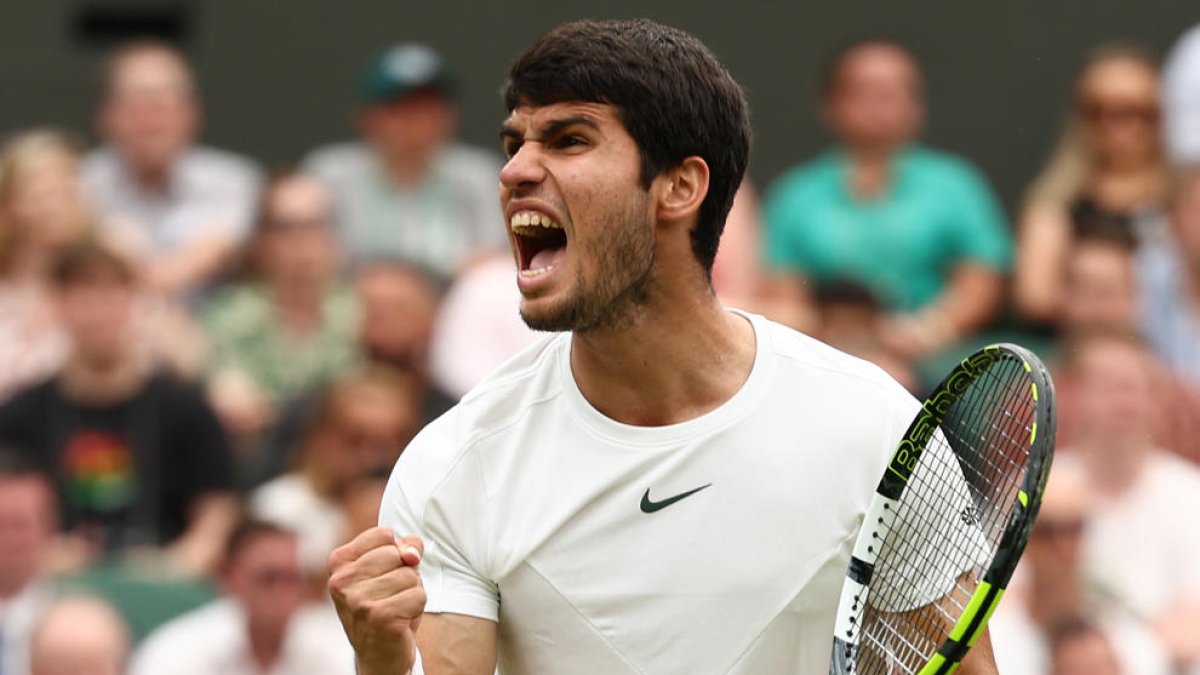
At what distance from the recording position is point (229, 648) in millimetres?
6902

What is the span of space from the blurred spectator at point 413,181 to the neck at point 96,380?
1063 mm

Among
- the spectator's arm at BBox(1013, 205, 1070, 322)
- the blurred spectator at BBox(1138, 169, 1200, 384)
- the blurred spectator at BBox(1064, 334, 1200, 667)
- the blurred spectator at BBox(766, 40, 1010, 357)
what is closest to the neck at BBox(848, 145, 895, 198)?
the blurred spectator at BBox(766, 40, 1010, 357)

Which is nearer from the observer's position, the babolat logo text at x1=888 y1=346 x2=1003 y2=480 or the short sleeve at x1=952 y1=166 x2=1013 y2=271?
the babolat logo text at x1=888 y1=346 x2=1003 y2=480

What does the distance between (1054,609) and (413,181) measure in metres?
2.86

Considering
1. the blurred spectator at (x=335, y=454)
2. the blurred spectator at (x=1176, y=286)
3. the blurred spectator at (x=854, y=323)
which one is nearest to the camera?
the blurred spectator at (x=335, y=454)

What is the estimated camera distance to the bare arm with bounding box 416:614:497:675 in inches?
147

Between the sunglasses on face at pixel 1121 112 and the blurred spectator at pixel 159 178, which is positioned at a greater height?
the sunglasses on face at pixel 1121 112

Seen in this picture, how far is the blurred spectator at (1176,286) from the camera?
25.5 ft

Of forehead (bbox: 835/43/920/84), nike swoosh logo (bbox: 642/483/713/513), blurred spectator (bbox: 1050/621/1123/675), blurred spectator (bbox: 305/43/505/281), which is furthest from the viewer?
blurred spectator (bbox: 305/43/505/281)

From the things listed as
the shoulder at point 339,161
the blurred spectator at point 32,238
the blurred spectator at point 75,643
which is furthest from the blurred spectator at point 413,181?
the blurred spectator at point 75,643

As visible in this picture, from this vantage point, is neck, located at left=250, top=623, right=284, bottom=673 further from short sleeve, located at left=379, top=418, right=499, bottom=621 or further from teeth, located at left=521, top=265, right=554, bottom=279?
teeth, located at left=521, top=265, right=554, bottom=279

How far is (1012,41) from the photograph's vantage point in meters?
9.09

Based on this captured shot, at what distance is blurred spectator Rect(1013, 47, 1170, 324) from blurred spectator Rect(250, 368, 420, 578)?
2.24 meters

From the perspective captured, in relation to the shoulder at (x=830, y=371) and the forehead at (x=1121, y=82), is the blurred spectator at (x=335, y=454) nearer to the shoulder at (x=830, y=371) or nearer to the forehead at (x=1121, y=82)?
the forehead at (x=1121, y=82)
